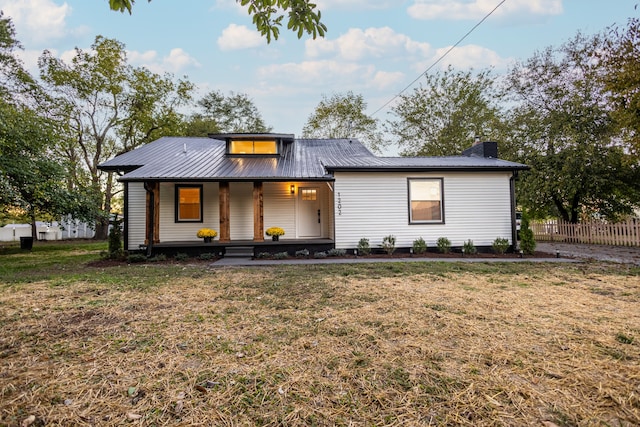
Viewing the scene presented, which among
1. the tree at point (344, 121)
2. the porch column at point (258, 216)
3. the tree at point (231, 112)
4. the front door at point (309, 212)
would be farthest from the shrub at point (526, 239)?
the tree at point (231, 112)

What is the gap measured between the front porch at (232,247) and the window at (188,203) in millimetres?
1316

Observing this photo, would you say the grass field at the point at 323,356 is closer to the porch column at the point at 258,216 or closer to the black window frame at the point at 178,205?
the porch column at the point at 258,216

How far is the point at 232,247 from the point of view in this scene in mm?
9336

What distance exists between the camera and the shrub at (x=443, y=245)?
31.2 feet

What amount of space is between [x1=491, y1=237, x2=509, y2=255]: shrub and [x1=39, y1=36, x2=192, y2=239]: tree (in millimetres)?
19633

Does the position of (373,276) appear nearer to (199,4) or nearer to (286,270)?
(286,270)

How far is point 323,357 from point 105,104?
74.2 feet

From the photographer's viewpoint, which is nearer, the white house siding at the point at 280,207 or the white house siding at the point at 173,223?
the white house siding at the point at 173,223

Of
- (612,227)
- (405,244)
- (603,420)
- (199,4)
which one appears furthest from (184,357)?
(612,227)

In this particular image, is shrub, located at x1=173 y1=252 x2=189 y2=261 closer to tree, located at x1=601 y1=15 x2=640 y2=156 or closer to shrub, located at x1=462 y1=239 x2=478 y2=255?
shrub, located at x1=462 y1=239 x2=478 y2=255

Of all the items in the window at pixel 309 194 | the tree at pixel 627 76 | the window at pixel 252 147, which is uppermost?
the tree at pixel 627 76

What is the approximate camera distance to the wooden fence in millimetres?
10953

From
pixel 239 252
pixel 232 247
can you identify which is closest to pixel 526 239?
pixel 239 252

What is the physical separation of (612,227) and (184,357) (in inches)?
610
